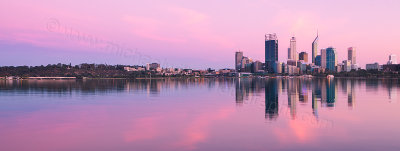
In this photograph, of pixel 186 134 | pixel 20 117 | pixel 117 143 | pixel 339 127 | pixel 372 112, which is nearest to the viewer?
pixel 117 143

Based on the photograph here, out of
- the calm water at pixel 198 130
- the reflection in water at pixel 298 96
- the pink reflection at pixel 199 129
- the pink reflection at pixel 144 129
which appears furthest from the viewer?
the reflection in water at pixel 298 96

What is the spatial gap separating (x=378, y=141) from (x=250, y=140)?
8.12m

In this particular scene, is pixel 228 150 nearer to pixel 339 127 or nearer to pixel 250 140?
pixel 250 140

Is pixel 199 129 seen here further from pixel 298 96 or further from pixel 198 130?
pixel 298 96

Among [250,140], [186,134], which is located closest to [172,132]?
[186,134]

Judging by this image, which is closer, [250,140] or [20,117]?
[250,140]

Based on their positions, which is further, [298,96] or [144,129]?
[298,96]

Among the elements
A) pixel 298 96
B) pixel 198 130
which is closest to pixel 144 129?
pixel 198 130

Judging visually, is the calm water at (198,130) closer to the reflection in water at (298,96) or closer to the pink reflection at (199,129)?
the pink reflection at (199,129)

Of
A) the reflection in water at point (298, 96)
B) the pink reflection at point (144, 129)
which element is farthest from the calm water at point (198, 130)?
the reflection in water at point (298, 96)

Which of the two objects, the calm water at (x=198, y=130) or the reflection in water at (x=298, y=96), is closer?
the calm water at (x=198, y=130)

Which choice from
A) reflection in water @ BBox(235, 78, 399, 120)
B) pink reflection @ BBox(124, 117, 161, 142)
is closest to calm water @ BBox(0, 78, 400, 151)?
pink reflection @ BBox(124, 117, 161, 142)

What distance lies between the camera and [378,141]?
781 inches

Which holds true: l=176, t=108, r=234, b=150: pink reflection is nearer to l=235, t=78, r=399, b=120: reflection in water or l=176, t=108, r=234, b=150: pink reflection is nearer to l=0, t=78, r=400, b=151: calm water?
l=0, t=78, r=400, b=151: calm water
